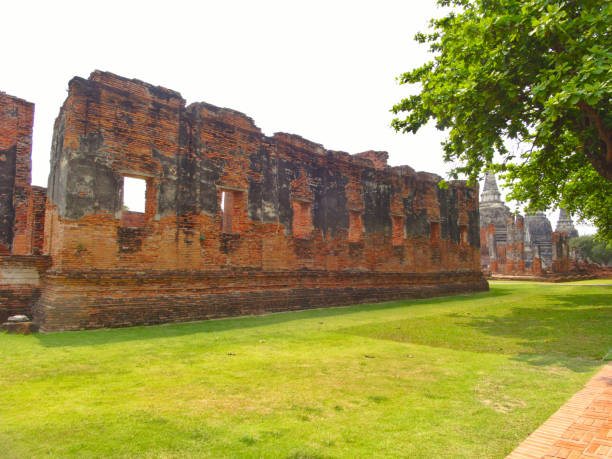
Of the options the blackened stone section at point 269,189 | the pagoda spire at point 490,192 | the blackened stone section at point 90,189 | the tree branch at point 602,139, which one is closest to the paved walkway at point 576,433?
the tree branch at point 602,139

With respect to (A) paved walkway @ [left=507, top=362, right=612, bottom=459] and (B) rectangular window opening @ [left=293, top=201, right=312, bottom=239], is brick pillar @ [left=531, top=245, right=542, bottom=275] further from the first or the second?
(A) paved walkway @ [left=507, top=362, right=612, bottom=459]

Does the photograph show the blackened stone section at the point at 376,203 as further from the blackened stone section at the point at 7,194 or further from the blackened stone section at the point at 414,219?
the blackened stone section at the point at 7,194

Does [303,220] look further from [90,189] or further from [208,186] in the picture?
[90,189]

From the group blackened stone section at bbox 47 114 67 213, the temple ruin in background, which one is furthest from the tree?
the temple ruin in background

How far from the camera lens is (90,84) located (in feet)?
29.7

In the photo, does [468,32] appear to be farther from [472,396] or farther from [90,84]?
[90,84]

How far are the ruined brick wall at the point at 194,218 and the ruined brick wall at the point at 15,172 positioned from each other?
1.32m

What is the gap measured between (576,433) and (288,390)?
253 cm

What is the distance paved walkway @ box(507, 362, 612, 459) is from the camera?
2795 mm

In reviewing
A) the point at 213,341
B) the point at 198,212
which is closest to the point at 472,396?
the point at 213,341

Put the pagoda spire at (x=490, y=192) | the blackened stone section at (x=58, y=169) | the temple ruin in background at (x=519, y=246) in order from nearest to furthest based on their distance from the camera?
the blackened stone section at (x=58, y=169) → the temple ruin in background at (x=519, y=246) → the pagoda spire at (x=490, y=192)

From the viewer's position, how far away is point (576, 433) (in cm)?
310

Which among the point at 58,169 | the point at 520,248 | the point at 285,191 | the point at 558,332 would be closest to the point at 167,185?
the point at 58,169

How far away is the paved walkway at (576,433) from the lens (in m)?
2.79
